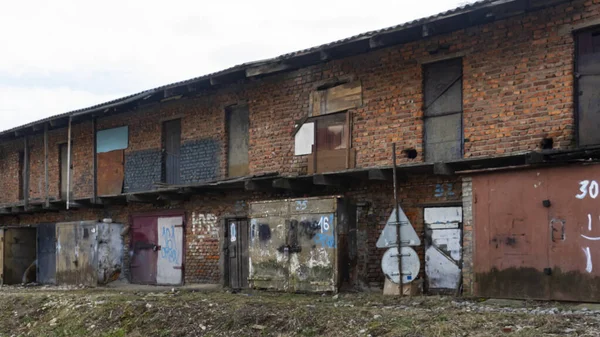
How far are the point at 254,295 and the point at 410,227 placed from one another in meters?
3.58

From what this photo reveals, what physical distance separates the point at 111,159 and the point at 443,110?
33.2 feet

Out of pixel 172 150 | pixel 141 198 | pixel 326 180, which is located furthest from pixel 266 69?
pixel 141 198

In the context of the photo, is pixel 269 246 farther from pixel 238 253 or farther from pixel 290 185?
pixel 238 253

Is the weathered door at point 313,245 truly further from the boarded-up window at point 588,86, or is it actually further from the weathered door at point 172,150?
the weathered door at point 172,150

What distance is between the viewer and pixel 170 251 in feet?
54.9

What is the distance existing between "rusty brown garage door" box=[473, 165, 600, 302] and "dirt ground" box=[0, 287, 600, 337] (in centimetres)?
Result: 34

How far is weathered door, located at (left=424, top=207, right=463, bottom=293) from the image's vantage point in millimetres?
11656

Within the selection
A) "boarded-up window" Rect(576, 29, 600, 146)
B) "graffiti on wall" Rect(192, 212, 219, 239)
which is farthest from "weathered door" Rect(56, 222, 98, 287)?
"boarded-up window" Rect(576, 29, 600, 146)

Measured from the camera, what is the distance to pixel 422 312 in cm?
910

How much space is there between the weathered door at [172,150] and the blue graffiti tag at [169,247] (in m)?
1.27

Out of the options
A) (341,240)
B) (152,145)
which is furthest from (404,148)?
(152,145)

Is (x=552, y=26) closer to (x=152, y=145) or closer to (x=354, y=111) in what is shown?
(x=354, y=111)

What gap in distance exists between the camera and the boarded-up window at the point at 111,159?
18.0 m

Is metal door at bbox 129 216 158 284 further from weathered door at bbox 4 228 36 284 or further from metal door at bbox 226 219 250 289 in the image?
weathered door at bbox 4 228 36 284
